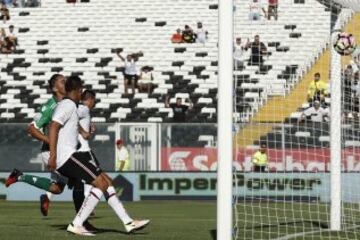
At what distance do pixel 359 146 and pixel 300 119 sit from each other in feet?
4.87

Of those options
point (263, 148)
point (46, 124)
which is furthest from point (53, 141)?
point (263, 148)

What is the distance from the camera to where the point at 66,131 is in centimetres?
1370

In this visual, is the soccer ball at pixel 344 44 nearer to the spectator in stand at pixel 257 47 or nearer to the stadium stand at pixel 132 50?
the spectator in stand at pixel 257 47

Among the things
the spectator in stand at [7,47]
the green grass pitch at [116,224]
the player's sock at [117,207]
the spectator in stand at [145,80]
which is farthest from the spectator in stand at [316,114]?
the spectator in stand at [7,47]

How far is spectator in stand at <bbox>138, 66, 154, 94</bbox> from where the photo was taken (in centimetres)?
3788

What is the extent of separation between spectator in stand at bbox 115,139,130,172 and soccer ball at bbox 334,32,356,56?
16.2 metres

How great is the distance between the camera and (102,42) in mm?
41875

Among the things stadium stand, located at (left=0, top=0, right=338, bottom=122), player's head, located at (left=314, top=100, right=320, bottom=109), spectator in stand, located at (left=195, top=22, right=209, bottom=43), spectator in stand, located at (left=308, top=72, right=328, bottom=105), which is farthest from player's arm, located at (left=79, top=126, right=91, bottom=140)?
spectator in stand, located at (left=195, top=22, right=209, bottom=43)

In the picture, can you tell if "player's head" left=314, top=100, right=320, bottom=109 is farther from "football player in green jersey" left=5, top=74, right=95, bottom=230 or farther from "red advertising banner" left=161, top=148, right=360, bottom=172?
"football player in green jersey" left=5, top=74, right=95, bottom=230

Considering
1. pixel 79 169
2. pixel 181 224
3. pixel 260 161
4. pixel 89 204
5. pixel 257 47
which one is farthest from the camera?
pixel 257 47

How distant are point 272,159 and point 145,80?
375 inches

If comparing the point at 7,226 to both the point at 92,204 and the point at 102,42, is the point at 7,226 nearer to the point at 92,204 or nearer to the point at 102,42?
the point at 92,204

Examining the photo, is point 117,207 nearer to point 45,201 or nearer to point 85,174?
point 85,174

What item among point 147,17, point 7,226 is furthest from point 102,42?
point 7,226
